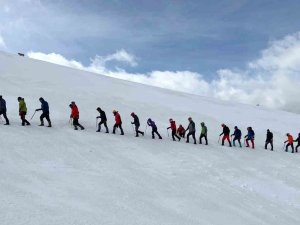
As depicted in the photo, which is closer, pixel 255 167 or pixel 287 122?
pixel 255 167

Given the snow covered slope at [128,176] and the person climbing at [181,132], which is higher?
the person climbing at [181,132]

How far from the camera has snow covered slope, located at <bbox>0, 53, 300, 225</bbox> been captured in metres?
10.3

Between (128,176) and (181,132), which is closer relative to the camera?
(128,176)

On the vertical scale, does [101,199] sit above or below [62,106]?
below

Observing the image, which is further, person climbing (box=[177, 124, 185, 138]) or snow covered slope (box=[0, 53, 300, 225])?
person climbing (box=[177, 124, 185, 138])

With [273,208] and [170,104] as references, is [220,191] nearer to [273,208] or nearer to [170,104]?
[273,208]

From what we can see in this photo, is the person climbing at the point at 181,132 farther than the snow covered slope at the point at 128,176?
Yes

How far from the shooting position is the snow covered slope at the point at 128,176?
33.7ft

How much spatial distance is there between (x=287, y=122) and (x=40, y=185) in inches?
1172

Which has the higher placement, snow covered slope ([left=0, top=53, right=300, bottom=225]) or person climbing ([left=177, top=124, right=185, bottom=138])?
person climbing ([left=177, top=124, right=185, bottom=138])

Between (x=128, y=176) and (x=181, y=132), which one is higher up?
(x=181, y=132)

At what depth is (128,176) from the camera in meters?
14.2

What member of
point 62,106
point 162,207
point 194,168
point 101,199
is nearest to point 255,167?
point 194,168

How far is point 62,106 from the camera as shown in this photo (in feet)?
87.6
